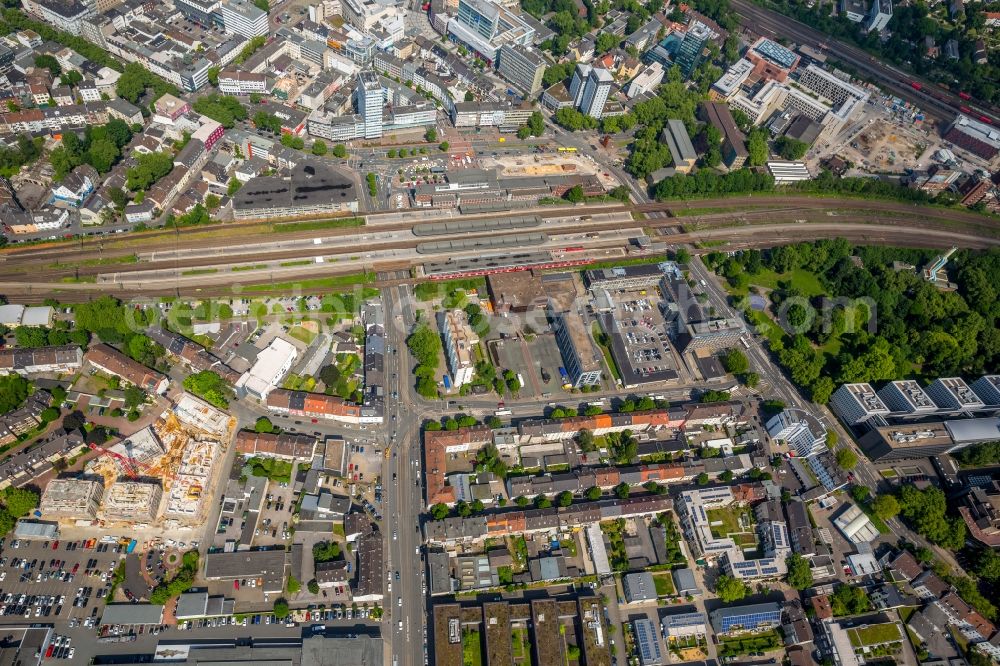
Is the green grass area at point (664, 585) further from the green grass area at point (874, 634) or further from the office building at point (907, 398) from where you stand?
the office building at point (907, 398)

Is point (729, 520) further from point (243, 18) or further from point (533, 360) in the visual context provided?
point (243, 18)

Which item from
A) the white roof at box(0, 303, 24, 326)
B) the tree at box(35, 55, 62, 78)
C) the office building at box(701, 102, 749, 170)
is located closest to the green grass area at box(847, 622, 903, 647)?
the office building at box(701, 102, 749, 170)

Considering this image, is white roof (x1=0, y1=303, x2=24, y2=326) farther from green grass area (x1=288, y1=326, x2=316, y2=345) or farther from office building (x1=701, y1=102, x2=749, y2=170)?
office building (x1=701, y1=102, x2=749, y2=170)

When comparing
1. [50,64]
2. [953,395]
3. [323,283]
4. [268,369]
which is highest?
[50,64]

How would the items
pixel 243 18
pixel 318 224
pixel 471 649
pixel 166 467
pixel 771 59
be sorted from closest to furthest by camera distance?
1. pixel 471 649
2. pixel 166 467
3. pixel 318 224
4. pixel 243 18
5. pixel 771 59

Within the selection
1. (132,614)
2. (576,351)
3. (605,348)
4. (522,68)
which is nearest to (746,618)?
(576,351)

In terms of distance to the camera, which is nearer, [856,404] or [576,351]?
[856,404]

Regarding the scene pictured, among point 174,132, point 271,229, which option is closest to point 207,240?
point 271,229

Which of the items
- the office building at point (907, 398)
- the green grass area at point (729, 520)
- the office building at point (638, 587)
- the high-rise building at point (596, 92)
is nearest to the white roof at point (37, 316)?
the office building at point (638, 587)
